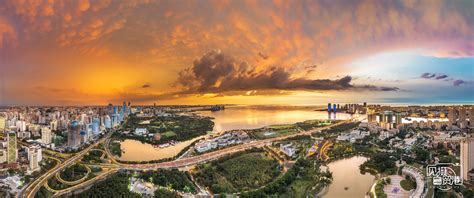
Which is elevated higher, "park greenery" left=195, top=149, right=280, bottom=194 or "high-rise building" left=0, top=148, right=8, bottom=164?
"high-rise building" left=0, top=148, right=8, bottom=164

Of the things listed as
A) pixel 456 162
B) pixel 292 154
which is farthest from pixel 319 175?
pixel 456 162

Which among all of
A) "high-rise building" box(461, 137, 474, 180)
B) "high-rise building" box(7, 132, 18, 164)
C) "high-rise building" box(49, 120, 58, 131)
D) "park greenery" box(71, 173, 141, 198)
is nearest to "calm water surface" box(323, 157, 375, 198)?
"high-rise building" box(461, 137, 474, 180)

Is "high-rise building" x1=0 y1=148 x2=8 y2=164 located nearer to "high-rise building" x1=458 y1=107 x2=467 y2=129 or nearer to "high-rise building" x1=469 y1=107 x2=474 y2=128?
"high-rise building" x1=458 y1=107 x2=467 y2=129

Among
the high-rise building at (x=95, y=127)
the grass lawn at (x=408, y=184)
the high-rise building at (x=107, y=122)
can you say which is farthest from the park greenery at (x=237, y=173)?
the high-rise building at (x=107, y=122)

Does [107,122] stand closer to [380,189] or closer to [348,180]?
[348,180]

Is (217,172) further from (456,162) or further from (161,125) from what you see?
(161,125)
